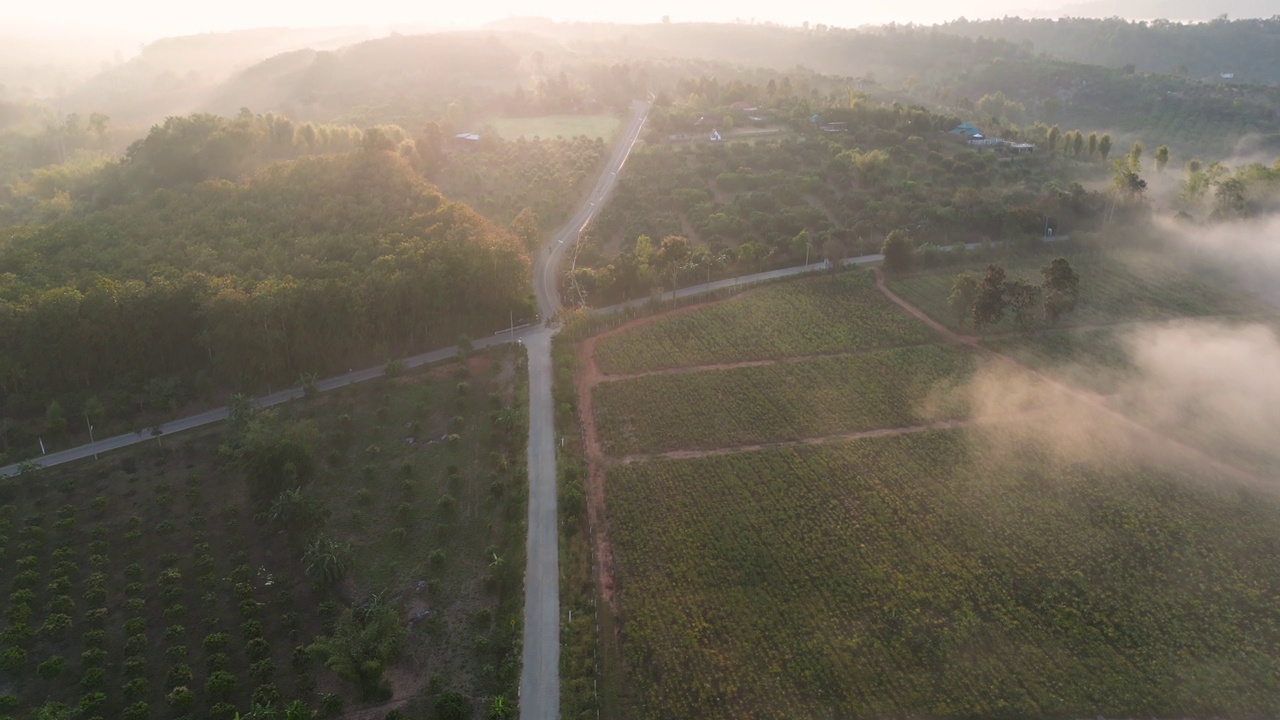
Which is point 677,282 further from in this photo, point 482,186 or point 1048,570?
point 1048,570

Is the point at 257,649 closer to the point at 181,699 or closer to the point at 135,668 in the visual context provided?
the point at 181,699

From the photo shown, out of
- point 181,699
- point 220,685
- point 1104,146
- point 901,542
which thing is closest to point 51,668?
point 181,699

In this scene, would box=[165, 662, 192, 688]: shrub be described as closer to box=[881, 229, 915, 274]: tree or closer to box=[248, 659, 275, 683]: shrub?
box=[248, 659, 275, 683]: shrub

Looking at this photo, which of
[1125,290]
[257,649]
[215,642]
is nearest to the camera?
[257,649]

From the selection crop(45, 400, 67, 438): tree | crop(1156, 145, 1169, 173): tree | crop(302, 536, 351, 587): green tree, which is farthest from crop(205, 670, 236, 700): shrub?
crop(1156, 145, 1169, 173): tree

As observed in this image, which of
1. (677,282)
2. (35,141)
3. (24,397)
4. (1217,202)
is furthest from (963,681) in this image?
(35,141)

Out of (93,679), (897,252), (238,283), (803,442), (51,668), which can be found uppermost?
(238,283)
